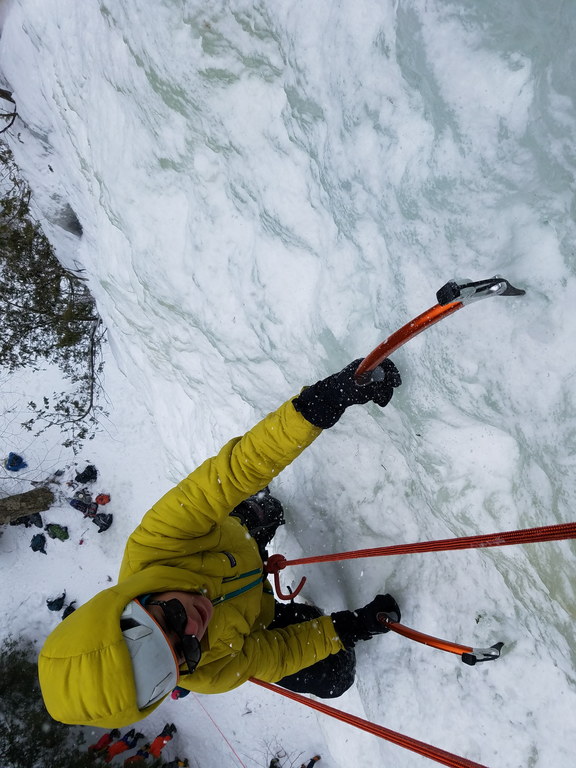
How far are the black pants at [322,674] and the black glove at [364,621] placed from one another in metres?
0.13

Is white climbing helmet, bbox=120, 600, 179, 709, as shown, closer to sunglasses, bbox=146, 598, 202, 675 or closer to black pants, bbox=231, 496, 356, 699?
sunglasses, bbox=146, 598, 202, 675

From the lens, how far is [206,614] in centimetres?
147

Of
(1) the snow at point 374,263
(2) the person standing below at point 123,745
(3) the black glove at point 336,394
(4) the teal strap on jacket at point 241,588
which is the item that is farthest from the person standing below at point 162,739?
(3) the black glove at point 336,394

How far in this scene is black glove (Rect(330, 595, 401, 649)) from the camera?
2.22 meters

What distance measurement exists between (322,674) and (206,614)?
1.16 metres

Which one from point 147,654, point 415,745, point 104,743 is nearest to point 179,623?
point 147,654

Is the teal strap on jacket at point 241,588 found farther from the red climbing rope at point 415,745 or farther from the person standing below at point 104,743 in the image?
the person standing below at point 104,743

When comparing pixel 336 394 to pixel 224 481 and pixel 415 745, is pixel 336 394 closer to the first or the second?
pixel 224 481

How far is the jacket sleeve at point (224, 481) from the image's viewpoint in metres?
1.60

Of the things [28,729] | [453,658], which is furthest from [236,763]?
[453,658]

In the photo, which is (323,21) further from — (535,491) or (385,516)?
(385,516)

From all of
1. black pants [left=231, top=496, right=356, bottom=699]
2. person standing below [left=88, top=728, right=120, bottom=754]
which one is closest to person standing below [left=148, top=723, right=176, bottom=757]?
person standing below [left=88, top=728, right=120, bottom=754]

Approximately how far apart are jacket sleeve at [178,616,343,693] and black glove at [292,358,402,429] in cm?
95

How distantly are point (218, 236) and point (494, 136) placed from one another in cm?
133
